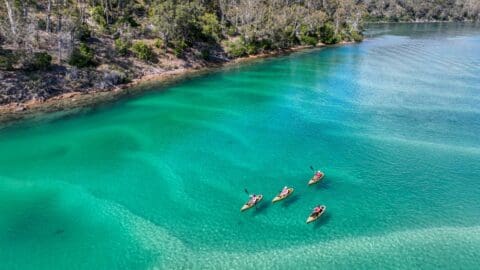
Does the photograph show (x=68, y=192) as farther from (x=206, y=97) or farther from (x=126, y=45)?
(x=126, y=45)

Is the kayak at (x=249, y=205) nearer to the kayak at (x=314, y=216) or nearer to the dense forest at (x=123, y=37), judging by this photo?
the kayak at (x=314, y=216)

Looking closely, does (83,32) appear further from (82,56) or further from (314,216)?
(314,216)

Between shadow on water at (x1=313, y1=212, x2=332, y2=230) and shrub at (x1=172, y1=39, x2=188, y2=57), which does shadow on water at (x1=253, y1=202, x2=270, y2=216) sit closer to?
shadow on water at (x1=313, y1=212, x2=332, y2=230)

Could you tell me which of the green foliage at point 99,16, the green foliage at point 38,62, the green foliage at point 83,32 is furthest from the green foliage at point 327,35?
the green foliage at point 38,62

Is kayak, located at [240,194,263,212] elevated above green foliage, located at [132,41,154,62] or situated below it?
below

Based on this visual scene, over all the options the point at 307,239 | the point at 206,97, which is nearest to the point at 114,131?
the point at 206,97

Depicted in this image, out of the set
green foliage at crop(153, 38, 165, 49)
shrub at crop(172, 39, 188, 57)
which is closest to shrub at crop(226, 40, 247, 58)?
shrub at crop(172, 39, 188, 57)

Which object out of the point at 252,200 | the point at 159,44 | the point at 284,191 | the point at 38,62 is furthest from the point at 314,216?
the point at 159,44
